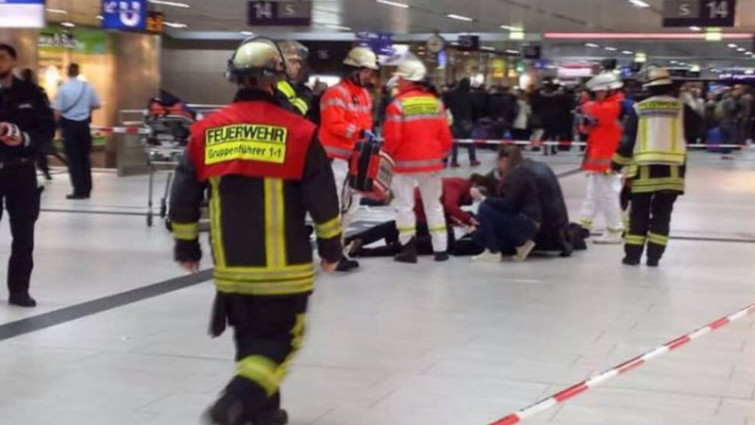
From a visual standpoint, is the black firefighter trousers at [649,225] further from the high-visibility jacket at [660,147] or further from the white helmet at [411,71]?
the white helmet at [411,71]

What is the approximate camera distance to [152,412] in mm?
5402

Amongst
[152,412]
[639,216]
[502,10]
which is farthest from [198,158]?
[502,10]

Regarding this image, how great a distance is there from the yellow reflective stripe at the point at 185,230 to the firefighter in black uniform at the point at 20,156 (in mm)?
3183

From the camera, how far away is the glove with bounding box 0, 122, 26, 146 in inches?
294

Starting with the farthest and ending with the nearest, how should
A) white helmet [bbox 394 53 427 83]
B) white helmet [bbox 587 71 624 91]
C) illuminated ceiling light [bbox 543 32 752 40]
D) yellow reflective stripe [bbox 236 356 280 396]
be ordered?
illuminated ceiling light [bbox 543 32 752 40]
white helmet [bbox 587 71 624 91]
white helmet [bbox 394 53 427 83]
yellow reflective stripe [bbox 236 356 280 396]

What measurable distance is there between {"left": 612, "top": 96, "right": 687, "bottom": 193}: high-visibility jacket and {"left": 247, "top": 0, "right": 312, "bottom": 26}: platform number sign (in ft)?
42.6

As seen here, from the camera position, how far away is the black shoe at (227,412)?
14.2 feet

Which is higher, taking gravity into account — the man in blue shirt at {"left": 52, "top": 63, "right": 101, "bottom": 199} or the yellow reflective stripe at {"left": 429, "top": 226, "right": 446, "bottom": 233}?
the man in blue shirt at {"left": 52, "top": 63, "right": 101, "bottom": 199}

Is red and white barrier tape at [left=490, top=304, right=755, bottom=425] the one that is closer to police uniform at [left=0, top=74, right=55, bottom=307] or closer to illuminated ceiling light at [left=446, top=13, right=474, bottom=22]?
police uniform at [left=0, top=74, right=55, bottom=307]

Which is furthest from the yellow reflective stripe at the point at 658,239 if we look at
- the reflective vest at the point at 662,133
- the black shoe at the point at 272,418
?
the black shoe at the point at 272,418

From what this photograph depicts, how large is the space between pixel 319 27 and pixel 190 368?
30.0 meters

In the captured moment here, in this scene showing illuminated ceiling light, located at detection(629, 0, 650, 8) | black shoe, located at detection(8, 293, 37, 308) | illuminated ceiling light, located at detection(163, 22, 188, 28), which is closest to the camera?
black shoe, located at detection(8, 293, 37, 308)

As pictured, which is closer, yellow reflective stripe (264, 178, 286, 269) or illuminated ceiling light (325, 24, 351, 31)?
yellow reflective stripe (264, 178, 286, 269)

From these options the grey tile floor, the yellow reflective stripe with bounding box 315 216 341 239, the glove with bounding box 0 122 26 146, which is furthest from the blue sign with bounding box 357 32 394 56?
the yellow reflective stripe with bounding box 315 216 341 239
